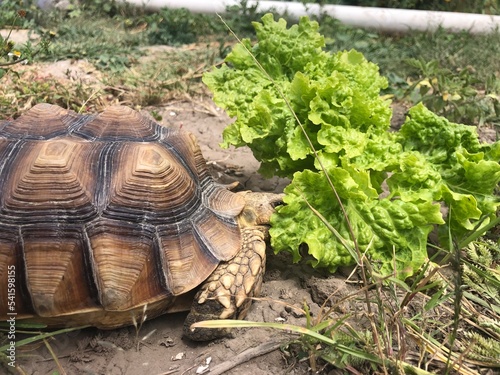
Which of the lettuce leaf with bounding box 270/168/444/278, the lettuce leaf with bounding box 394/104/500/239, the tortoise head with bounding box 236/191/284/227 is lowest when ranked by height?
the tortoise head with bounding box 236/191/284/227

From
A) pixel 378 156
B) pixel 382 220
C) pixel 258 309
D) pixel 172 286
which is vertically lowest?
pixel 258 309

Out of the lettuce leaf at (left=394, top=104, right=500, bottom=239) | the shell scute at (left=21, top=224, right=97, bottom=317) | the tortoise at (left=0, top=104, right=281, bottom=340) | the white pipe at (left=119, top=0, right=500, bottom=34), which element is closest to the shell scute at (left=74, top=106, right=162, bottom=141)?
the tortoise at (left=0, top=104, right=281, bottom=340)

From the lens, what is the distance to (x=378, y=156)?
8.39 ft

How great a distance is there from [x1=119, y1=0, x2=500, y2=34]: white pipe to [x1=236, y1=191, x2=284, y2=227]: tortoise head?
3.89 meters

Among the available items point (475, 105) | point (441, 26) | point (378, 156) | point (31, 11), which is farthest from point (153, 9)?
point (378, 156)

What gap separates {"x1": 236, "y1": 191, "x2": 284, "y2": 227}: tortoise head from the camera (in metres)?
2.53

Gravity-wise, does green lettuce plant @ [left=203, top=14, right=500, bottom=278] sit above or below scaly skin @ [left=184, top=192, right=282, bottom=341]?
above

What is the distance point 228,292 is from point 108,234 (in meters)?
0.58

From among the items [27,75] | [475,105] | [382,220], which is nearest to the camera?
[382,220]

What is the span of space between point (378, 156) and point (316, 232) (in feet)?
1.84

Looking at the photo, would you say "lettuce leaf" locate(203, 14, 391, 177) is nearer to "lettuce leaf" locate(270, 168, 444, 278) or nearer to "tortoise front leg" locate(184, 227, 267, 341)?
"lettuce leaf" locate(270, 168, 444, 278)

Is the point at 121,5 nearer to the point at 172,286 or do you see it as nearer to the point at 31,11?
the point at 31,11

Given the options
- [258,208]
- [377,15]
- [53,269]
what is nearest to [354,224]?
[258,208]

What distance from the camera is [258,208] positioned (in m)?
2.57
